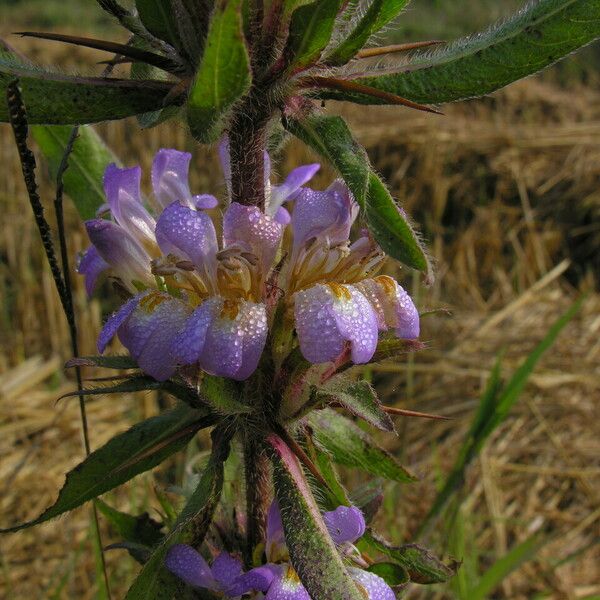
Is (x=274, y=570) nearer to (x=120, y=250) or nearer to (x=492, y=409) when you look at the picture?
(x=120, y=250)

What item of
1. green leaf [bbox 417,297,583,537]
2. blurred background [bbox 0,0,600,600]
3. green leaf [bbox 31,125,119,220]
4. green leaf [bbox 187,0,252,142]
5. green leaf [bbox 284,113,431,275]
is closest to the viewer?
green leaf [bbox 187,0,252,142]

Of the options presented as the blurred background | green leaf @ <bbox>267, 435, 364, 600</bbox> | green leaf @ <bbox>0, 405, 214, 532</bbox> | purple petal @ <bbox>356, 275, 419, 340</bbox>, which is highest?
purple petal @ <bbox>356, 275, 419, 340</bbox>

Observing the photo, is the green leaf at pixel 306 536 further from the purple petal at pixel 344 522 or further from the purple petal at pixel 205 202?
the purple petal at pixel 205 202

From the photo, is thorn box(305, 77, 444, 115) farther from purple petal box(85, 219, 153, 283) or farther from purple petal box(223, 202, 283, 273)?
purple petal box(85, 219, 153, 283)

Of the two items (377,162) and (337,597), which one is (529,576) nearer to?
(337,597)

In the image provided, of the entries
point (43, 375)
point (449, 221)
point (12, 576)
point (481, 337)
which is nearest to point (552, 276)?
point (481, 337)

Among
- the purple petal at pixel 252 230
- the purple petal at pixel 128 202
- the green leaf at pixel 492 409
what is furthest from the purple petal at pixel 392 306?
the green leaf at pixel 492 409

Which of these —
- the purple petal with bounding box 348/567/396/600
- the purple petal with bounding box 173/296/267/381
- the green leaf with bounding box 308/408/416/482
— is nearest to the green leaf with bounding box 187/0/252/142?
the purple petal with bounding box 173/296/267/381
